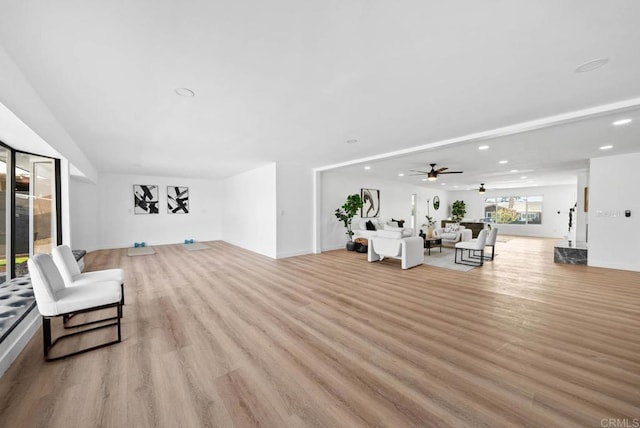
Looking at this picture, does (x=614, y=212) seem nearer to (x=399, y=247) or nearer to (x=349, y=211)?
(x=399, y=247)

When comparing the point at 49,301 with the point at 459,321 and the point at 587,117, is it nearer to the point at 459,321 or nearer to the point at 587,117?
the point at 459,321

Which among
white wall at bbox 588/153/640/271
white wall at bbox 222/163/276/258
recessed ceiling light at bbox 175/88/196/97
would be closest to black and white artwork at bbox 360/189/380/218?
white wall at bbox 222/163/276/258

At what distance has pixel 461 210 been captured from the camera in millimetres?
13367

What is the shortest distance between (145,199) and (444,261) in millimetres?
9830

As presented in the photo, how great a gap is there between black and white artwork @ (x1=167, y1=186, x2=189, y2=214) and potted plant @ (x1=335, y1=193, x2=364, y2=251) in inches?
231

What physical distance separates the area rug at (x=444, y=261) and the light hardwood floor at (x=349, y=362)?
145cm

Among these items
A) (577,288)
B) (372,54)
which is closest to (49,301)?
(372,54)

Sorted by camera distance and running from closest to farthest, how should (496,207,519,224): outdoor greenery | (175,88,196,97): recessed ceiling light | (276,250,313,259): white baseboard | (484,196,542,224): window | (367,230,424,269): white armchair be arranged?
(175,88,196,97): recessed ceiling light → (367,230,424,269): white armchair → (276,250,313,259): white baseboard → (484,196,542,224): window → (496,207,519,224): outdoor greenery

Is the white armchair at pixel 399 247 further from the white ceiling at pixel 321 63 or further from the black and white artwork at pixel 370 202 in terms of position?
the black and white artwork at pixel 370 202

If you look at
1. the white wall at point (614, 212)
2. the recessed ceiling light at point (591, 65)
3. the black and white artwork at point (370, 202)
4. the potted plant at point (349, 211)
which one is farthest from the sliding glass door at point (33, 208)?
the white wall at point (614, 212)

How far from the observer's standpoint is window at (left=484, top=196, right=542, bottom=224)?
1189 cm

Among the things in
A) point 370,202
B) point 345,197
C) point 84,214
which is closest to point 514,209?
point 370,202

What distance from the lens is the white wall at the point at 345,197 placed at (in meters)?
7.98

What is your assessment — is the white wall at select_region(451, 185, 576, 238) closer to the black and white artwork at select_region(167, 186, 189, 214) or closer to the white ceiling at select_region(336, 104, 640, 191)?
the white ceiling at select_region(336, 104, 640, 191)
